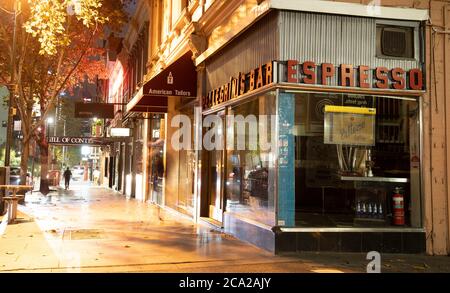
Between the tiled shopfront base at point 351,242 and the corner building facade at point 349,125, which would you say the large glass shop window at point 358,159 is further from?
the tiled shopfront base at point 351,242

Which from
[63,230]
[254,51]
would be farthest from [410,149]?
[63,230]

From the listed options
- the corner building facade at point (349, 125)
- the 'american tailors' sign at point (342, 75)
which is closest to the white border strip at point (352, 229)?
the corner building facade at point (349, 125)

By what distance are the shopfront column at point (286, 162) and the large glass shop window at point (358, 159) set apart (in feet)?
0.51

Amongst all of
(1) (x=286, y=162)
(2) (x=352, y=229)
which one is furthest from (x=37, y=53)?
(2) (x=352, y=229)

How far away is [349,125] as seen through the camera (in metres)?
8.77

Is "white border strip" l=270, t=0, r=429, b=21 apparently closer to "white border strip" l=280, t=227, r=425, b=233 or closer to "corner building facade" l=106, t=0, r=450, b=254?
"corner building facade" l=106, t=0, r=450, b=254

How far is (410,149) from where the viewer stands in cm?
872

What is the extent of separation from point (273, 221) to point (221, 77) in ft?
14.6

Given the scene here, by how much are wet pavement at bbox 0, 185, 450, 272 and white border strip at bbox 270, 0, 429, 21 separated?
4425 millimetres

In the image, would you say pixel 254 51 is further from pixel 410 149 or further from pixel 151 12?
pixel 151 12

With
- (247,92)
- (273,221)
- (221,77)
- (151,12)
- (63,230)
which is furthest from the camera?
(151,12)

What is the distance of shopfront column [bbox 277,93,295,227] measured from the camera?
8.21 metres

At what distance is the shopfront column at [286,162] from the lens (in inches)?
323
